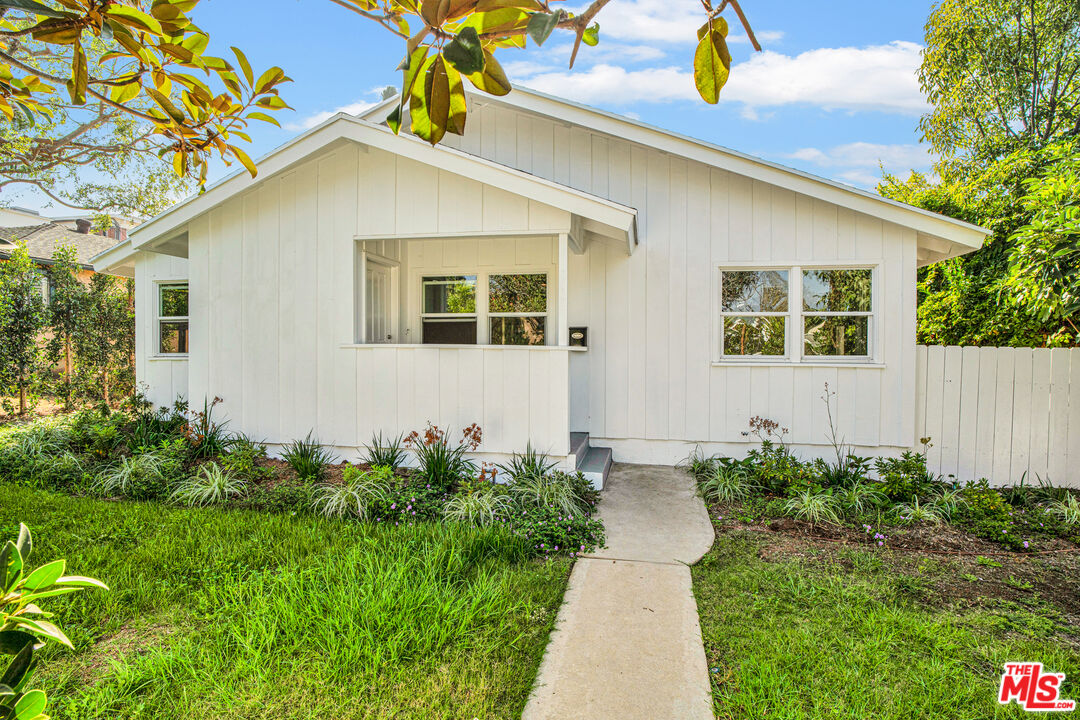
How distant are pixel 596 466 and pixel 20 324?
11199mm

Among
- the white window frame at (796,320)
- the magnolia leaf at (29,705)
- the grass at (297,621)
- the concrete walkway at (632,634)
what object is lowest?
the concrete walkway at (632,634)

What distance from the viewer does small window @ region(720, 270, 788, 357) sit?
22.7 feet

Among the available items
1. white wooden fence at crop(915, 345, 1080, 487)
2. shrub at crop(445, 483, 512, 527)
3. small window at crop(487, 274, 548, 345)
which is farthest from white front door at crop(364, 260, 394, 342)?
white wooden fence at crop(915, 345, 1080, 487)

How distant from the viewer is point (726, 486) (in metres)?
5.88

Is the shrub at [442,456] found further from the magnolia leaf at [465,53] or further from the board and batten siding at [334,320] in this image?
the magnolia leaf at [465,53]

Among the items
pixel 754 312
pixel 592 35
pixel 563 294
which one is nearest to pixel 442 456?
pixel 563 294

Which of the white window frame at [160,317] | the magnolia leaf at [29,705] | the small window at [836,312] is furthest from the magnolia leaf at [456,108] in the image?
the white window frame at [160,317]

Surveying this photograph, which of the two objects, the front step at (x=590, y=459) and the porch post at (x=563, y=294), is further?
the front step at (x=590, y=459)

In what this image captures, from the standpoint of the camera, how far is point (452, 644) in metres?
2.91

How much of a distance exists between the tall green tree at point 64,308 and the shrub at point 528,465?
10168mm

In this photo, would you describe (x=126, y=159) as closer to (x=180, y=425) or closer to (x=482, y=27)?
(x=180, y=425)

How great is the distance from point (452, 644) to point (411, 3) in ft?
9.33

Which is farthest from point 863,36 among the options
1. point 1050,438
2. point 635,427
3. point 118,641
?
point 118,641

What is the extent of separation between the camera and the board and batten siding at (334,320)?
6.14 meters
